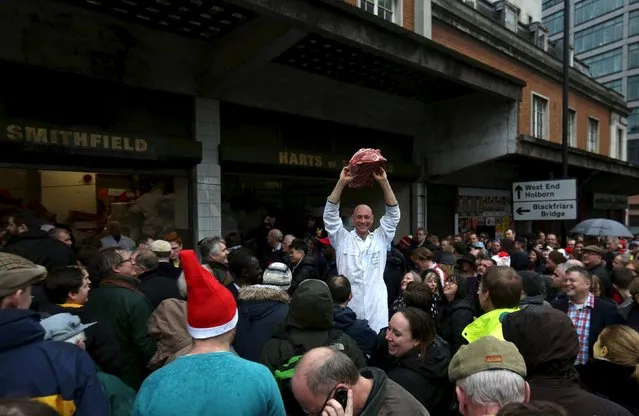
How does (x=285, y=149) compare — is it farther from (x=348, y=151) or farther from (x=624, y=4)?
(x=624, y=4)

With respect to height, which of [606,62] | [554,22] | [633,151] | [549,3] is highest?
[549,3]

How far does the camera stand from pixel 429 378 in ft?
9.25

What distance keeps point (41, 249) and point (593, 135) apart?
79.0ft

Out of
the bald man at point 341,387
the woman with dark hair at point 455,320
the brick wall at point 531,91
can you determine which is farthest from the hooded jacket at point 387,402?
the brick wall at point 531,91

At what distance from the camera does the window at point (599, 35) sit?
52.2 m

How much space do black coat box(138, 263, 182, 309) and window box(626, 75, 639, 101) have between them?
2436 inches

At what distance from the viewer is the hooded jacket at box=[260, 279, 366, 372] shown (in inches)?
110

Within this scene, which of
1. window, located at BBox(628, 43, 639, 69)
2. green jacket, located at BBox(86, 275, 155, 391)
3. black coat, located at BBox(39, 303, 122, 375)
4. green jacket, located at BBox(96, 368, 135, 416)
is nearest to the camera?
green jacket, located at BBox(96, 368, 135, 416)

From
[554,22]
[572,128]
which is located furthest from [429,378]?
[554,22]

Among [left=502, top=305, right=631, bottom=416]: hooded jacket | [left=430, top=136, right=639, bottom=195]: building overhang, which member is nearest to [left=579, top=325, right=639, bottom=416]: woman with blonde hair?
[left=502, top=305, right=631, bottom=416]: hooded jacket

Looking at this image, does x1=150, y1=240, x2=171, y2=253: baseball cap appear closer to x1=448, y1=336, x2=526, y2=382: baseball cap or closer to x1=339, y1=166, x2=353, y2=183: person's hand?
x1=339, y1=166, x2=353, y2=183: person's hand

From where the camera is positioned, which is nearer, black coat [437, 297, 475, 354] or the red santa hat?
the red santa hat

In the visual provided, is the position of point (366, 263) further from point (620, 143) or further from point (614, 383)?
point (620, 143)

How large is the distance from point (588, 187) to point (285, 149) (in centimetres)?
1731
